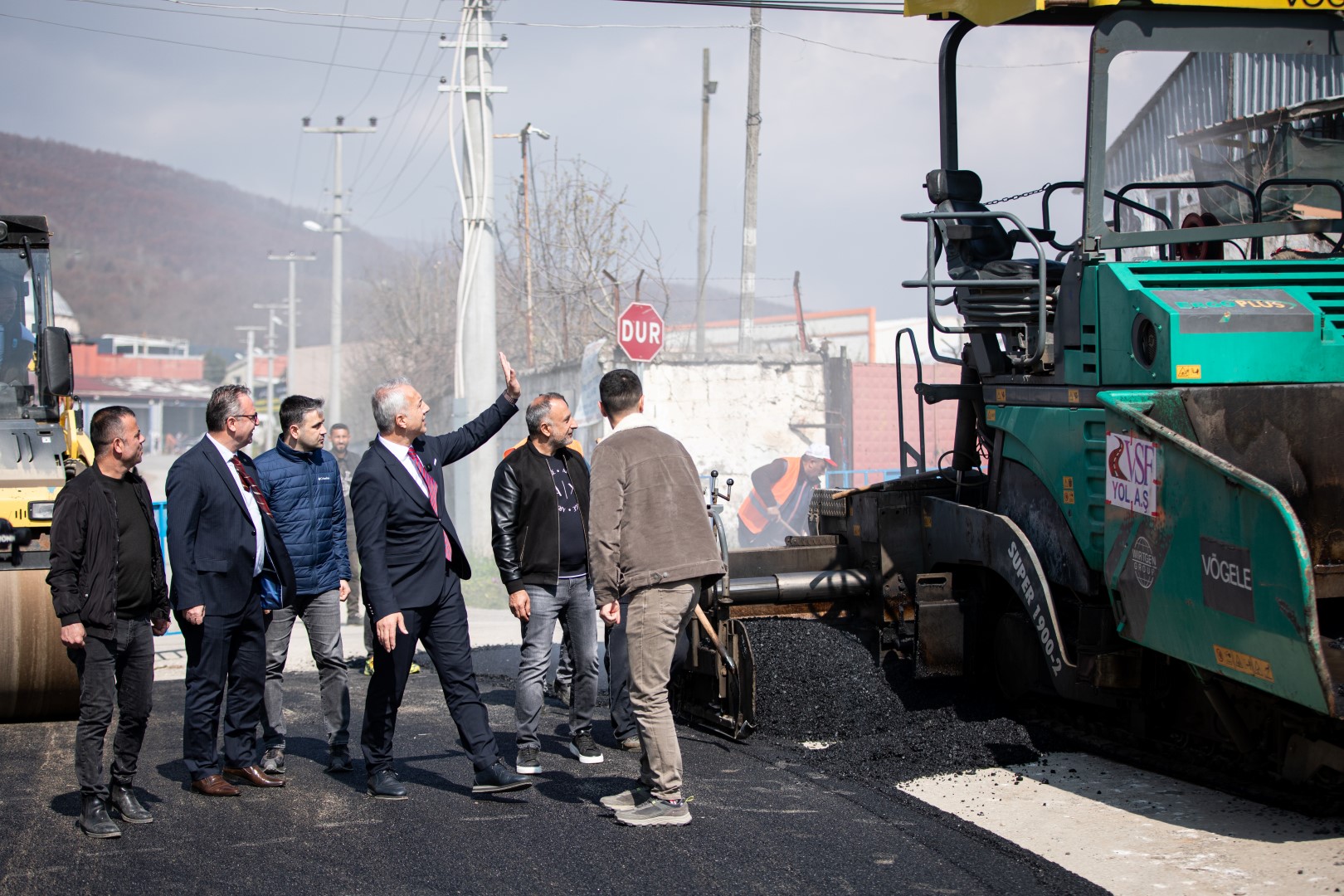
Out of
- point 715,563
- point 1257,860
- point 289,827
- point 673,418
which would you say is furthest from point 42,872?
point 673,418

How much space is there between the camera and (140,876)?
4.82m

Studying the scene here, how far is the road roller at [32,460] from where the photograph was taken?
719 centimetres

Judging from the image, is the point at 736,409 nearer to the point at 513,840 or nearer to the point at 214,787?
the point at 214,787

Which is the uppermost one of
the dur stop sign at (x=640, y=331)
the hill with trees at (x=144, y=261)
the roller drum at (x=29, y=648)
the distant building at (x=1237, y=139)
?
the hill with trees at (x=144, y=261)

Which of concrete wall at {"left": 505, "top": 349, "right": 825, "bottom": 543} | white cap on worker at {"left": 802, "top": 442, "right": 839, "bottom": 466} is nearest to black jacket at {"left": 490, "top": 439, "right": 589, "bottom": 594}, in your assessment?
concrete wall at {"left": 505, "top": 349, "right": 825, "bottom": 543}

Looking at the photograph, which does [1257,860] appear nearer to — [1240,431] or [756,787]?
[1240,431]

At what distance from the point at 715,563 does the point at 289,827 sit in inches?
83.8

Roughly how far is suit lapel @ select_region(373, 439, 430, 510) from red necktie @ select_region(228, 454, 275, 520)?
2.39ft

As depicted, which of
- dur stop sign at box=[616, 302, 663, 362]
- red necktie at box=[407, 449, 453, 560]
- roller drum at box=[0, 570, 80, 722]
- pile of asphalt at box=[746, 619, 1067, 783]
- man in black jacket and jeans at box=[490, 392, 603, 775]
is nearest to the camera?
red necktie at box=[407, 449, 453, 560]

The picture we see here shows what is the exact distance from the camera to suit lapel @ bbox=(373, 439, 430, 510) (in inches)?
232

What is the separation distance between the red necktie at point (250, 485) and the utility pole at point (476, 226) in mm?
8178

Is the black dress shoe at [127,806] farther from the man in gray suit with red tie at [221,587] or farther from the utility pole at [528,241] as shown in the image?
the utility pole at [528,241]

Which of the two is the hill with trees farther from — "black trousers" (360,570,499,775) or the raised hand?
"black trousers" (360,570,499,775)

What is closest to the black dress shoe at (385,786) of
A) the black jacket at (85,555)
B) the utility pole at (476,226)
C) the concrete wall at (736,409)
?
the black jacket at (85,555)
